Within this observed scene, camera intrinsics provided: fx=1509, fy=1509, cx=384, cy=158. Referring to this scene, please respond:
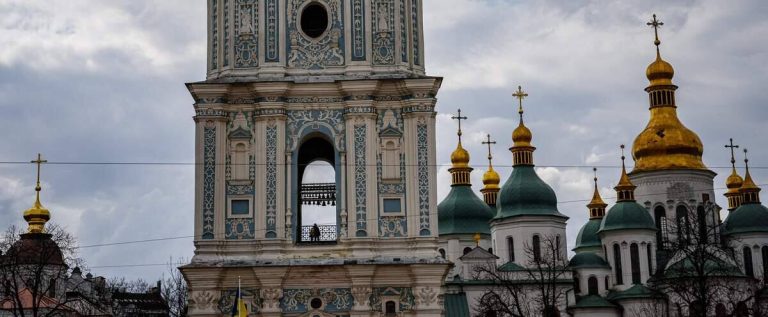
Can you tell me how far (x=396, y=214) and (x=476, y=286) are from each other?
33280 mm

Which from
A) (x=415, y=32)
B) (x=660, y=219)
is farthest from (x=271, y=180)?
(x=660, y=219)

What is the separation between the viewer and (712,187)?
79.5 metres

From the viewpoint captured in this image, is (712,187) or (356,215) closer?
(356,215)

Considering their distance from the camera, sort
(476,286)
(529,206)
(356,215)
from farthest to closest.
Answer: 1. (529,206)
2. (476,286)
3. (356,215)

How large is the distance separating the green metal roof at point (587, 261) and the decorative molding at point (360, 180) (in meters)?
37.4

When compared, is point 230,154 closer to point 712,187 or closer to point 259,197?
point 259,197

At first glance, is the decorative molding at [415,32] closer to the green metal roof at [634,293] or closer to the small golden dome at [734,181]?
the green metal roof at [634,293]

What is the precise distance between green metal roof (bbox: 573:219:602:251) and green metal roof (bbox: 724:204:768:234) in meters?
6.71

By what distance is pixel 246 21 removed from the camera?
3919 cm

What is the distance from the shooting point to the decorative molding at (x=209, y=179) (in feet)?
124

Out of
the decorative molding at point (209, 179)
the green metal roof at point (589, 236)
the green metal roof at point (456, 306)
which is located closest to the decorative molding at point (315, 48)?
the decorative molding at point (209, 179)

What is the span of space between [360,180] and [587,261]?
3891cm

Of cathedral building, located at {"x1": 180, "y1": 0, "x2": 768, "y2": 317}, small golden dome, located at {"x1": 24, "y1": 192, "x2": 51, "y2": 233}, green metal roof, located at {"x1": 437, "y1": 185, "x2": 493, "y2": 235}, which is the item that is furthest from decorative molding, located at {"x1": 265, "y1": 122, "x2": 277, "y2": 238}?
green metal roof, located at {"x1": 437, "y1": 185, "x2": 493, "y2": 235}

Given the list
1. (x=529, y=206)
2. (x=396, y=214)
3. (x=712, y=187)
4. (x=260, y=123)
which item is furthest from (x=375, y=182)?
(x=712, y=187)
